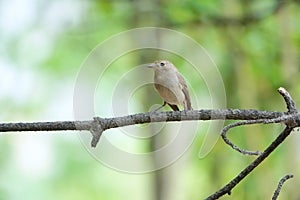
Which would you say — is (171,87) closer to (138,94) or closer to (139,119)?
(139,119)

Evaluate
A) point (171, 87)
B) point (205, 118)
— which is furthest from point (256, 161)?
point (171, 87)

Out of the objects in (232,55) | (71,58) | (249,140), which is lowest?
(249,140)

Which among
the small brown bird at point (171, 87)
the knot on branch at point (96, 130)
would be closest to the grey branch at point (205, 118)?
the knot on branch at point (96, 130)

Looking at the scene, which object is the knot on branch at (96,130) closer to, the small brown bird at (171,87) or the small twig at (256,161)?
the small twig at (256,161)

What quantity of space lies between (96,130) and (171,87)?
52 cm

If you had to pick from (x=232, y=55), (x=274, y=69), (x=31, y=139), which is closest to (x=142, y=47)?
(x=232, y=55)

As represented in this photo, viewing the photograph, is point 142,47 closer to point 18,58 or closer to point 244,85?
point 244,85

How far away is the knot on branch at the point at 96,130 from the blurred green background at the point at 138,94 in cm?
117

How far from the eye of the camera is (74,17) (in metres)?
2.94

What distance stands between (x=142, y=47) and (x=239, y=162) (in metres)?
0.60

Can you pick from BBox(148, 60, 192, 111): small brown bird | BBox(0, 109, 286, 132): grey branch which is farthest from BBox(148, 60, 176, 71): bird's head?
BBox(0, 109, 286, 132): grey branch

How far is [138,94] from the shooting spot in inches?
102

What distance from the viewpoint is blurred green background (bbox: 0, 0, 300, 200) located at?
2209 millimetres

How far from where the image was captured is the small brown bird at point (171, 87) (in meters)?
0.97
